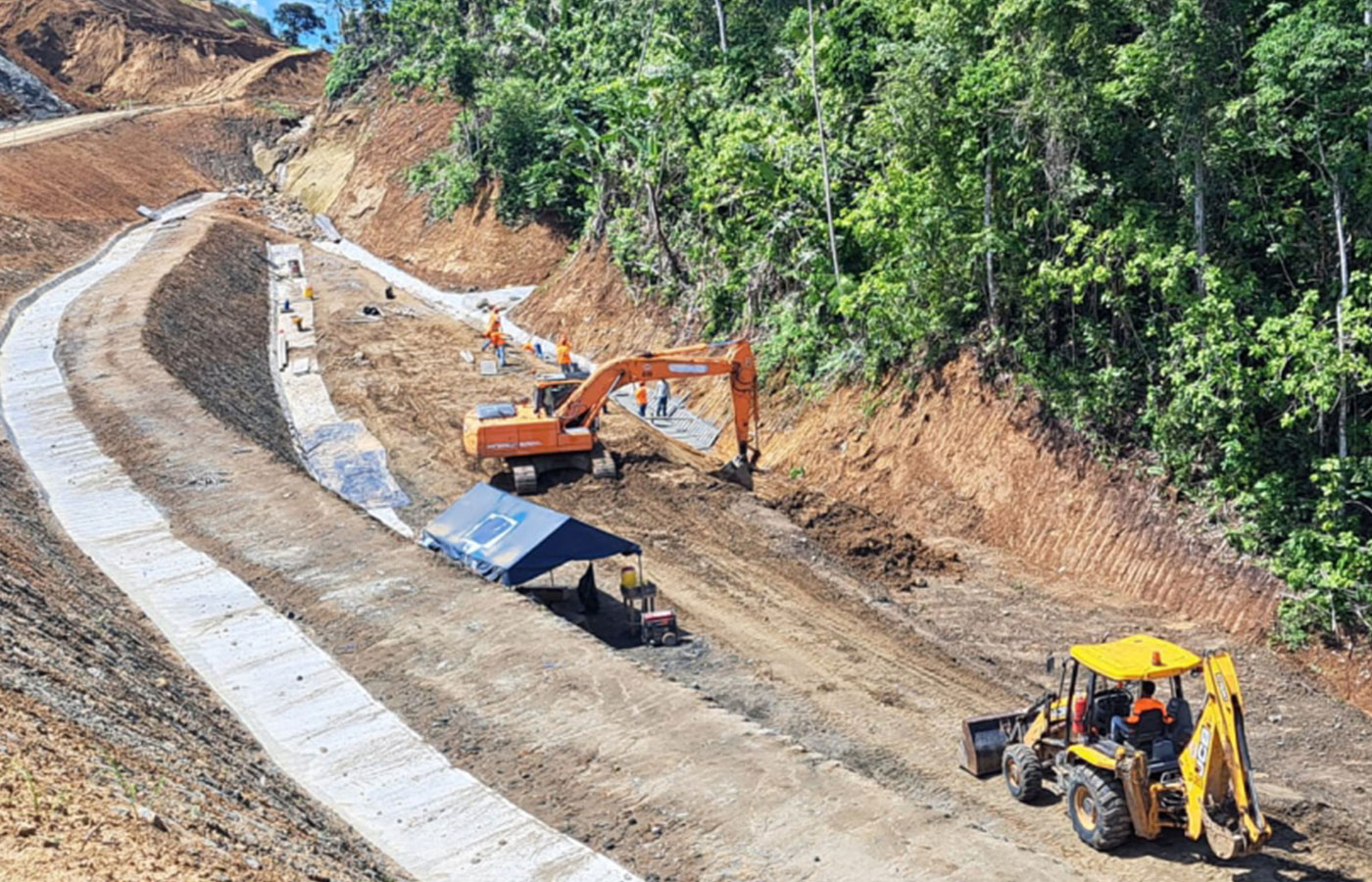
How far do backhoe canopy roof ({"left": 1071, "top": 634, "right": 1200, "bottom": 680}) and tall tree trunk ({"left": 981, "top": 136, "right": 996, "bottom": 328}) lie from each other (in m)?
12.5

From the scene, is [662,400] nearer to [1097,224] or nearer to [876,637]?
[1097,224]

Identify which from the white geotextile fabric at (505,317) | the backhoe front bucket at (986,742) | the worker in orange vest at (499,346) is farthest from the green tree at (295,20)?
the backhoe front bucket at (986,742)

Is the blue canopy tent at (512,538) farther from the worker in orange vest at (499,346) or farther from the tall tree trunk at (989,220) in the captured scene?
the worker in orange vest at (499,346)

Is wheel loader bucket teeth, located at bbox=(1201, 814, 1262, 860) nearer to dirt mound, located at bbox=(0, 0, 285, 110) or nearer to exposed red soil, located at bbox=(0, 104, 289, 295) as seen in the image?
exposed red soil, located at bbox=(0, 104, 289, 295)

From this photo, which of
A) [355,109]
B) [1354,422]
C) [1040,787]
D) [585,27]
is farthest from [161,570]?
[355,109]

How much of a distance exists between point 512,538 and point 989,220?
454 inches

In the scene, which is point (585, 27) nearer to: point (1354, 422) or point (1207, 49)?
point (1207, 49)

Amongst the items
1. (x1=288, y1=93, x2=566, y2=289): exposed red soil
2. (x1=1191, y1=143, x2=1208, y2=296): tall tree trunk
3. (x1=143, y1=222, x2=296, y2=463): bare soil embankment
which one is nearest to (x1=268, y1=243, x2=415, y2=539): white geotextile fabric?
(x1=143, y1=222, x2=296, y2=463): bare soil embankment

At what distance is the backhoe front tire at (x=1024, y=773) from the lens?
14.5 m

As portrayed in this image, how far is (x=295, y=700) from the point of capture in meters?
17.3

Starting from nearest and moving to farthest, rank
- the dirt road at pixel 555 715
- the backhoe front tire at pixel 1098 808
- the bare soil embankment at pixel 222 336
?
the backhoe front tire at pixel 1098 808 → the dirt road at pixel 555 715 → the bare soil embankment at pixel 222 336

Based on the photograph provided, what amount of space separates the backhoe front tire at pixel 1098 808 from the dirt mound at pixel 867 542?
30.5 feet

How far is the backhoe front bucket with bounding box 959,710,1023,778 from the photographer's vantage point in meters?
15.4

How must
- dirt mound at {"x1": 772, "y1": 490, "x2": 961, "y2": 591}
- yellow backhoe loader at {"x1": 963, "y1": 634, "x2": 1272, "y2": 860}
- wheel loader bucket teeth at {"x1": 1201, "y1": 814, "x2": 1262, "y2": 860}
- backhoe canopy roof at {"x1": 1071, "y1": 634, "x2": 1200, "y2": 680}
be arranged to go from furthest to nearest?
dirt mound at {"x1": 772, "y1": 490, "x2": 961, "y2": 591} → backhoe canopy roof at {"x1": 1071, "y1": 634, "x2": 1200, "y2": 680} → yellow backhoe loader at {"x1": 963, "y1": 634, "x2": 1272, "y2": 860} → wheel loader bucket teeth at {"x1": 1201, "y1": 814, "x2": 1262, "y2": 860}
